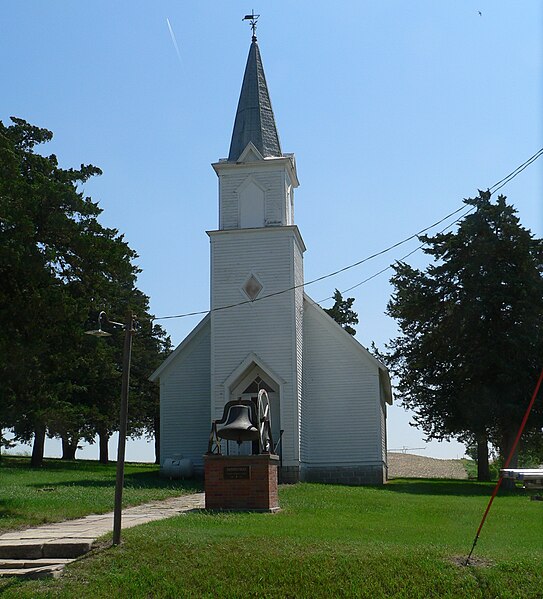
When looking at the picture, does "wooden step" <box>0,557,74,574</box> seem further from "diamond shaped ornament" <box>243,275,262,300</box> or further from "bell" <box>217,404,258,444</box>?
"diamond shaped ornament" <box>243,275,262,300</box>

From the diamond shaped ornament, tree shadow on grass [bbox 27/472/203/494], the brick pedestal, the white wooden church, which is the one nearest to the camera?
the brick pedestal

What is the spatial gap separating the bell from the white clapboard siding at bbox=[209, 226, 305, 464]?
376 inches

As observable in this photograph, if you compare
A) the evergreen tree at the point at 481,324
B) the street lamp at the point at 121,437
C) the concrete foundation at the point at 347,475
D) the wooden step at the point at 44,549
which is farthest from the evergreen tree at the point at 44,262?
the evergreen tree at the point at 481,324

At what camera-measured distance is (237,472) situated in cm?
1719

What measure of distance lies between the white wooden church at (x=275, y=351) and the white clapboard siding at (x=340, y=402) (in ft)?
0.12

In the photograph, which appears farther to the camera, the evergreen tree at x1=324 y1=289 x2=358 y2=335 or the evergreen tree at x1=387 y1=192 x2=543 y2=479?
the evergreen tree at x1=324 y1=289 x2=358 y2=335

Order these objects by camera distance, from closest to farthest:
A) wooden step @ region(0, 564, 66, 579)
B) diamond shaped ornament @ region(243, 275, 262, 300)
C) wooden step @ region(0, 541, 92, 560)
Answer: wooden step @ region(0, 564, 66, 579) → wooden step @ region(0, 541, 92, 560) → diamond shaped ornament @ region(243, 275, 262, 300)

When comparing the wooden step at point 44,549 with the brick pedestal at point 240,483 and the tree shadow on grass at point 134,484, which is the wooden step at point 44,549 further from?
the tree shadow on grass at point 134,484

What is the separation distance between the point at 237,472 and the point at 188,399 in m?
14.2

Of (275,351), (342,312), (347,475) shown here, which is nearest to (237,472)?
(275,351)

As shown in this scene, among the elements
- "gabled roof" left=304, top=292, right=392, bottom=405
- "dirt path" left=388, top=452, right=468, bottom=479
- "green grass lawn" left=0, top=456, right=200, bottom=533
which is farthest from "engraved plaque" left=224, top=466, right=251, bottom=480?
"dirt path" left=388, top=452, right=468, bottom=479

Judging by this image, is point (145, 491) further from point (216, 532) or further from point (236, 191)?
point (236, 191)

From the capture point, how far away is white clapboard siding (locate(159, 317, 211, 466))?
30.7 meters

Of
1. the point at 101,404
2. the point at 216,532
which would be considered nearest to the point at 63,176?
the point at 216,532
